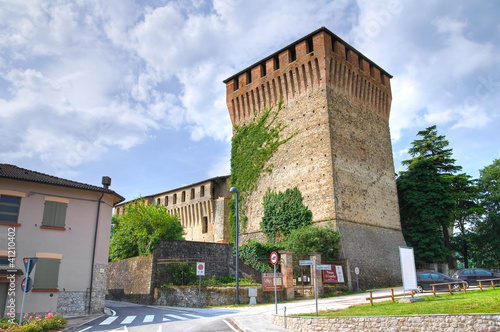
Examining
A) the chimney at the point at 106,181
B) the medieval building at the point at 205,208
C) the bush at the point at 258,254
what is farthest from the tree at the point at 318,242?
the medieval building at the point at 205,208

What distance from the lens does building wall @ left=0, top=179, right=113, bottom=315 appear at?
16.1 m

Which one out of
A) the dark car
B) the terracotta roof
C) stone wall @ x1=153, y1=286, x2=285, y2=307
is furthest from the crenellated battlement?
the terracotta roof

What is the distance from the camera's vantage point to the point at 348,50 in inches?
1239

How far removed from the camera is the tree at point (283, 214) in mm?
27141

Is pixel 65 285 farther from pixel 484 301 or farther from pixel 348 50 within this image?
pixel 348 50

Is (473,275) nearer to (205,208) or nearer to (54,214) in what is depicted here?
(54,214)

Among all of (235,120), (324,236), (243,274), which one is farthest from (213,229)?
(324,236)

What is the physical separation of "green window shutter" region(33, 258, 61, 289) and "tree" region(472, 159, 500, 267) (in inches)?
1425

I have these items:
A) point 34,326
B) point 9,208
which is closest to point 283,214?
point 9,208

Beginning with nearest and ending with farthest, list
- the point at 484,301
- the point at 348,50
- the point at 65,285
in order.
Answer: the point at 484,301
the point at 65,285
the point at 348,50

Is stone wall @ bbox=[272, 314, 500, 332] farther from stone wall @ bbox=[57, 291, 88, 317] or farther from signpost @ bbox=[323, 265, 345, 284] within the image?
signpost @ bbox=[323, 265, 345, 284]

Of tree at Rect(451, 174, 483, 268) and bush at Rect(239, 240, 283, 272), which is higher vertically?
tree at Rect(451, 174, 483, 268)

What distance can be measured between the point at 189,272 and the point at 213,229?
17.6 metres

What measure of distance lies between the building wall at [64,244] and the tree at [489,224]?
3437 centimetres
